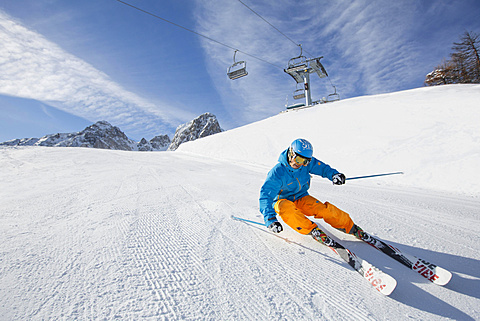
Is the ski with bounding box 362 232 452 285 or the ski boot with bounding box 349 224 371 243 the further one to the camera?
the ski boot with bounding box 349 224 371 243

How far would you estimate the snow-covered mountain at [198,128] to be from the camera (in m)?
187

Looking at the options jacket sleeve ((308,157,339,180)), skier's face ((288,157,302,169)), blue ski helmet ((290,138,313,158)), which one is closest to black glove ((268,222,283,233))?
skier's face ((288,157,302,169))

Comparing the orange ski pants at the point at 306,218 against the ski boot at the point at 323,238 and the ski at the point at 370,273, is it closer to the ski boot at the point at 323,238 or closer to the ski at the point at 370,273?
the ski boot at the point at 323,238

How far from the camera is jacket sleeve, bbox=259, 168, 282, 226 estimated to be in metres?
2.44

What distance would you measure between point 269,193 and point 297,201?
44 cm

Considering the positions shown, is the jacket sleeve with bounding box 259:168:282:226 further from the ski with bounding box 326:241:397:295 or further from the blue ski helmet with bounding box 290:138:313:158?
the ski with bounding box 326:241:397:295

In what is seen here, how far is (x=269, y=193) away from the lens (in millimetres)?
2584

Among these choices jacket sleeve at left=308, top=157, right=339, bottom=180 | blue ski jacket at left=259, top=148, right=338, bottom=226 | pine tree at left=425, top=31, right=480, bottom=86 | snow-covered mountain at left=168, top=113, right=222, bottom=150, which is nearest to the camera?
blue ski jacket at left=259, top=148, right=338, bottom=226

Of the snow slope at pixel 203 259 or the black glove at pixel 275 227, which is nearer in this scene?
the snow slope at pixel 203 259

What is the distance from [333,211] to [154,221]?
225 centimetres

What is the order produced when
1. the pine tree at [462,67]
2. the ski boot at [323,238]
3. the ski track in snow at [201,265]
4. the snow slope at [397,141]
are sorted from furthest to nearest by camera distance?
1. the pine tree at [462,67]
2. the snow slope at [397,141]
3. the ski boot at [323,238]
4. the ski track in snow at [201,265]

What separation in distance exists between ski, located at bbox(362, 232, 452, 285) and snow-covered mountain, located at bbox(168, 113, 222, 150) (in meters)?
188

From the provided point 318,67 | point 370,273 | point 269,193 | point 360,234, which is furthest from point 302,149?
point 318,67

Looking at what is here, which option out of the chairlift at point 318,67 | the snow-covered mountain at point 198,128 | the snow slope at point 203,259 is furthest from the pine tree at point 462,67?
Result: the snow-covered mountain at point 198,128
